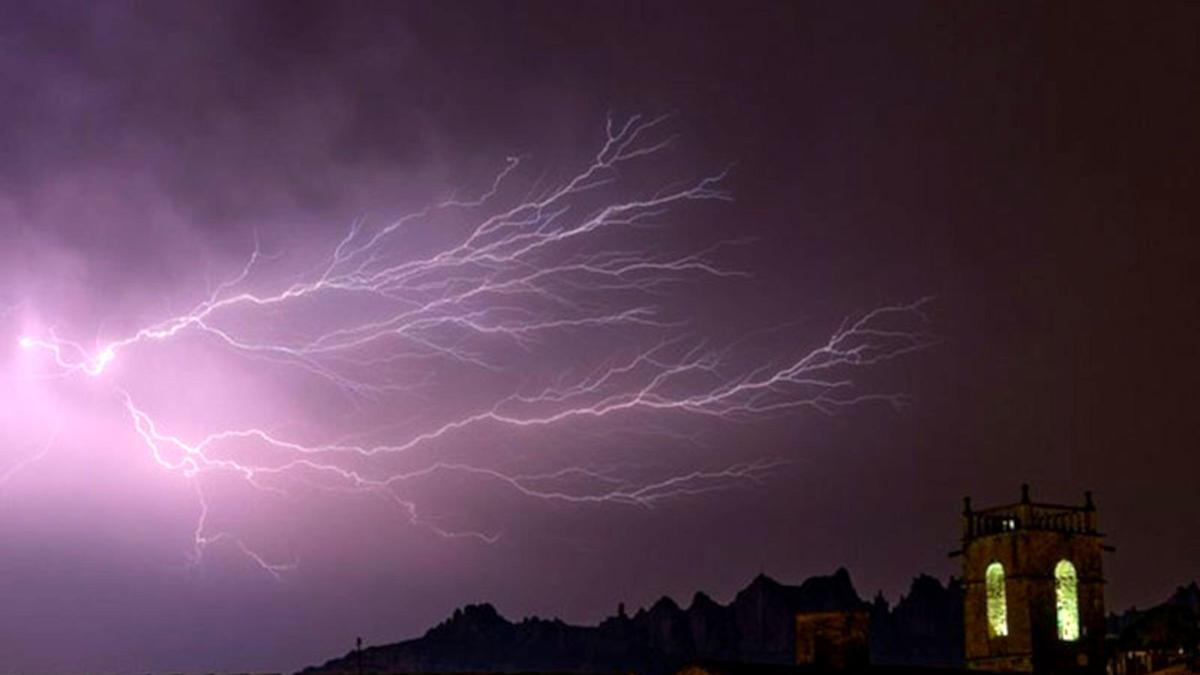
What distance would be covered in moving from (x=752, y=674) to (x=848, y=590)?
135 m

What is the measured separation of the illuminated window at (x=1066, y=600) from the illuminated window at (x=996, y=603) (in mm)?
2031

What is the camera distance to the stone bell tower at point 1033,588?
64.4 m

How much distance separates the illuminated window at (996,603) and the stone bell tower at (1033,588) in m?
0.04

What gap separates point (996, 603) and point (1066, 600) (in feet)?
8.65

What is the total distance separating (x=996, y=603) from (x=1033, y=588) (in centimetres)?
200

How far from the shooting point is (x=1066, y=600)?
65.7m

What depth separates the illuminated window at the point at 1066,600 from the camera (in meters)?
65.5

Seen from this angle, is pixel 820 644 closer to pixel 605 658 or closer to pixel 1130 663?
pixel 1130 663

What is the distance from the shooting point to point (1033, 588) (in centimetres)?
6475

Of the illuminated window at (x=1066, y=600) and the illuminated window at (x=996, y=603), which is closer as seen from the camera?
the illuminated window at (x=1066, y=600)

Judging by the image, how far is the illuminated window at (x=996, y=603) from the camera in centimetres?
6575

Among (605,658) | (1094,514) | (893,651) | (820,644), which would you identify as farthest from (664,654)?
(820,644)

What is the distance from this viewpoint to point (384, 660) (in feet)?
592

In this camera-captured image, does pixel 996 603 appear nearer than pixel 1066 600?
No
